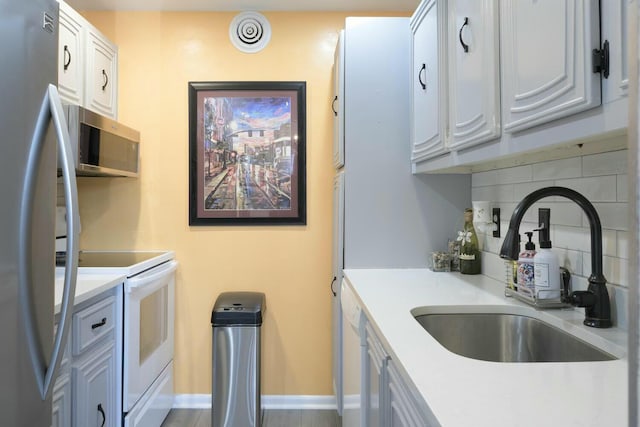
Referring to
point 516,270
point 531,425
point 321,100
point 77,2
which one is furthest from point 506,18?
point 77,2

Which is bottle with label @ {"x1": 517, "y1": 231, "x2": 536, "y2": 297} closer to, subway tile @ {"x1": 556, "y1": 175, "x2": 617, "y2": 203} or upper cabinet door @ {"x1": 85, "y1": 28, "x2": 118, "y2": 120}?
subway tile @ {"x1": 556, "y1": 175, "x2": 617, "y2": 203}

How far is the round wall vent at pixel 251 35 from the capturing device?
8.36 feet

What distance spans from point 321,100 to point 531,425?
2251 mm

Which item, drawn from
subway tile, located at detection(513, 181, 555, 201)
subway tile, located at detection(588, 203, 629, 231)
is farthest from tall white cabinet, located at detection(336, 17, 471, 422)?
subway tile, located at detection(588, 203, 629, 231)

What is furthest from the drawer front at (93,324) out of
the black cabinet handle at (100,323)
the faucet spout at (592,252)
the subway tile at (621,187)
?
the subway tile at (621,187)

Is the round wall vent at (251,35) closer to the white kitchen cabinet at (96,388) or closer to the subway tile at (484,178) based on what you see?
the subway tile at (484,178)

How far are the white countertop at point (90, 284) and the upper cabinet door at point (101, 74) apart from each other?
39.7 inches

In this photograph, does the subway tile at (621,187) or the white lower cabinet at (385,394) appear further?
the subway tile at (621,187)

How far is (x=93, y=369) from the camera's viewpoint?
161cm

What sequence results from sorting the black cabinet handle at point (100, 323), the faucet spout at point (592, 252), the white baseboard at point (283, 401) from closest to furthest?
→ the faucet spout at point (592, 252) < the black cabinet handle at point (100, 323) < the white baseboard at point (283, 401)

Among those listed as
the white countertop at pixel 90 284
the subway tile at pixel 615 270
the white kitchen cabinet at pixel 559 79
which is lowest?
the white countertop at pixel 90 284

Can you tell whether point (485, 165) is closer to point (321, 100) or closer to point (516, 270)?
point (516, 270)

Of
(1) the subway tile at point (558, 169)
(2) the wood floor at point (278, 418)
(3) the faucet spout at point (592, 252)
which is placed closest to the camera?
(3) the faucet spout at point (592, 252)

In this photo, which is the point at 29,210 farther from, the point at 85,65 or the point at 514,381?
the point at 85,65
